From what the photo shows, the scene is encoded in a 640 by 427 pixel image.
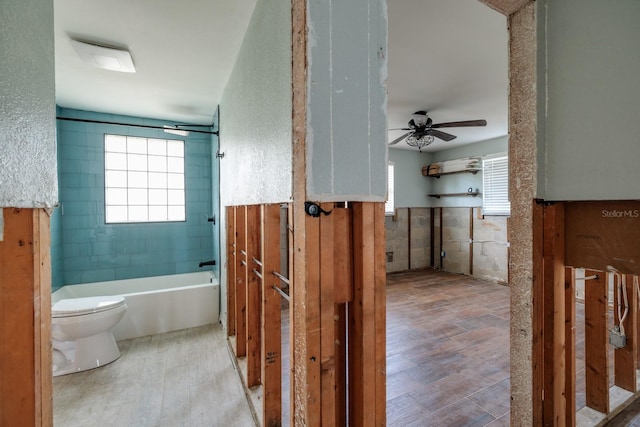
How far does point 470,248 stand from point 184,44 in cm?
532

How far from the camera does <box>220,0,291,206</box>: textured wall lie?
1.13 metres

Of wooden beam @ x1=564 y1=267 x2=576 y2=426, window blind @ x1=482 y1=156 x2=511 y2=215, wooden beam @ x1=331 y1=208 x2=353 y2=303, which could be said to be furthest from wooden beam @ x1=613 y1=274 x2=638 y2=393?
window blind @ x1=482 y1=156 x2=511 y2=215

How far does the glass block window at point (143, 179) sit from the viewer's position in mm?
3424

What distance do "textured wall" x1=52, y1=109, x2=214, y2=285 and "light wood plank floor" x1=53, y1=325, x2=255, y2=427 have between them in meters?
1.10

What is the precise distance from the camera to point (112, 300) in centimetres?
248

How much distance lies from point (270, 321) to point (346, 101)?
1.22m

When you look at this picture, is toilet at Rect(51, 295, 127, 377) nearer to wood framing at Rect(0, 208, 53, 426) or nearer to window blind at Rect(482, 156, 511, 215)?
wood framing at Rect(0, 208, 53, 426)

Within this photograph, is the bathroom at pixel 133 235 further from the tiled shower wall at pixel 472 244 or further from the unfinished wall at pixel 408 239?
the tiled shower wall at pixel 472 244

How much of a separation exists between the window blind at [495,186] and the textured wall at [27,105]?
17.8 feet

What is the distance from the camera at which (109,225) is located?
134 inches

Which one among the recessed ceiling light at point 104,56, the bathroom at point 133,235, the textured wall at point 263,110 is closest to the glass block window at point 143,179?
the bathroom at point 133,235

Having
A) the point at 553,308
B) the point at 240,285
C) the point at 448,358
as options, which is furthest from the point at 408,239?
the point at 553,308

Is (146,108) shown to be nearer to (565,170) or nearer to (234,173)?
(234,173)

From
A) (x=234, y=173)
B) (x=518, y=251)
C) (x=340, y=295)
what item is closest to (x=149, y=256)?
(x=234, y=173)
